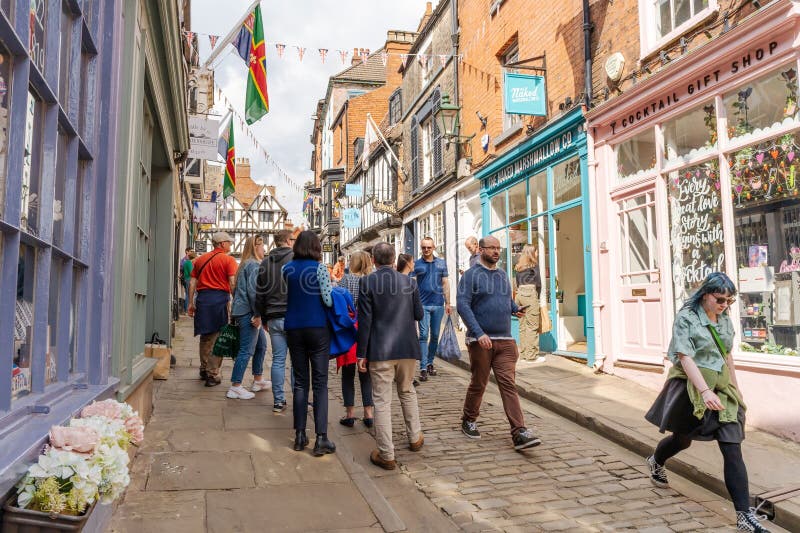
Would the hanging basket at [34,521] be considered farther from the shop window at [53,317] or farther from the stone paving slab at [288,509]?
the stone paving slab at [288,509]

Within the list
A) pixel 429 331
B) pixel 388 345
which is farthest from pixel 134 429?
pixel 429 331

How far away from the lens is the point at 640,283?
24.7 feet

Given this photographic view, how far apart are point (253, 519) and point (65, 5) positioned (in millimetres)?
2897

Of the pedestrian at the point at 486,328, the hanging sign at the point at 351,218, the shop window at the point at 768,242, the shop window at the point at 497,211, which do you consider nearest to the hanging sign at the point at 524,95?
the shop window at the point at 497,211

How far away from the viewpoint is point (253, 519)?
3375 mm

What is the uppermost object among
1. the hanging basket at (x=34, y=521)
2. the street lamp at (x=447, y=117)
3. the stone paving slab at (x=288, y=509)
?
the street lamp at (x=447, y=117)

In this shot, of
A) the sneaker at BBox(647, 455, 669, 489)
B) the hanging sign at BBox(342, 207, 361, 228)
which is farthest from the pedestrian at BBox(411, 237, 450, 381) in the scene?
the hanging sign at BBox(342, 207, 361, 228)

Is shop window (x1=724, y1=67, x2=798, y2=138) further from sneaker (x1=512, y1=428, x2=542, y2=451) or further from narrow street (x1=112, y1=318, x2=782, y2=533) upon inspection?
sneaker (x1=512, y1=428, x2=542, y2=451)

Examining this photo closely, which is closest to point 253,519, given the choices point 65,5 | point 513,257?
point 65,5

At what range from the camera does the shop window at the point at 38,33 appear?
2273 millimetres

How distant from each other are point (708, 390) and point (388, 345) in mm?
2251

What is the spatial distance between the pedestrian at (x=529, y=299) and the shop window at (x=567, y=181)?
1145 millimetres

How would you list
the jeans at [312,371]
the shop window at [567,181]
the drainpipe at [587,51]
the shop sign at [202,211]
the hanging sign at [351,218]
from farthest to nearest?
the hanging sign at [351,218]
the shop sign at [202,211]
the shop window at [567,181]
the drainpipe at [587,51]
the jeans at [312,371]

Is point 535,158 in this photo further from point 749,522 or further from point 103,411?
point 103,411
